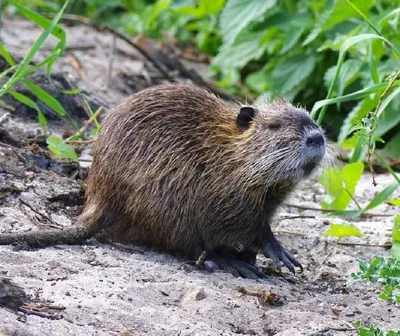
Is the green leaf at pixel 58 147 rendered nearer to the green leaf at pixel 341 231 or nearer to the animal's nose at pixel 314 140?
the animal's nose at pixel 314 140

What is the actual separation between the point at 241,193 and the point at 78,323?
4.35ft

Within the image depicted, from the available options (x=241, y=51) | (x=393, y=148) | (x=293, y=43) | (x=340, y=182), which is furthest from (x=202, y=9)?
(x=340, y=182)

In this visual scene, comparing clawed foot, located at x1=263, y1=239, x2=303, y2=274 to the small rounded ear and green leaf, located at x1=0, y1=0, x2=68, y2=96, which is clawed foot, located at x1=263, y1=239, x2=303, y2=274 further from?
green leaf, located at x1=0, y1=0, x2=68, y2=96

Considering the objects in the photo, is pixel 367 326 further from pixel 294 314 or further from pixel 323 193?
pixel 323 193

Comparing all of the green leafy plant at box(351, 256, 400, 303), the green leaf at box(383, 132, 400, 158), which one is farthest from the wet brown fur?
the green leaf at box(383, 132, 400, 158)

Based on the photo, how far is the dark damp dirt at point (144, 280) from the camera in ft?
9.93

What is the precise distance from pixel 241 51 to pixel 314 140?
9.03ft

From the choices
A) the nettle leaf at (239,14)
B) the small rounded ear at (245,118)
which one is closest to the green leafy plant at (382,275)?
the small rounded ear at (245,118)

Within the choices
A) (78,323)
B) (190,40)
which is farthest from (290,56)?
(78,323)

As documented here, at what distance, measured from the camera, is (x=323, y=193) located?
5258 millimetres

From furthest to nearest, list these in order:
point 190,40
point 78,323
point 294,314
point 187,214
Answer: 1. point 190,40
2. point 187,214
3. point 294,314
4. point 78,323

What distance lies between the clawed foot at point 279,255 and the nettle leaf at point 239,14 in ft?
7.28

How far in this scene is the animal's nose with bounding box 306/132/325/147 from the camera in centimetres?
404

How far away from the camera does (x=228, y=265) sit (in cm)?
403
